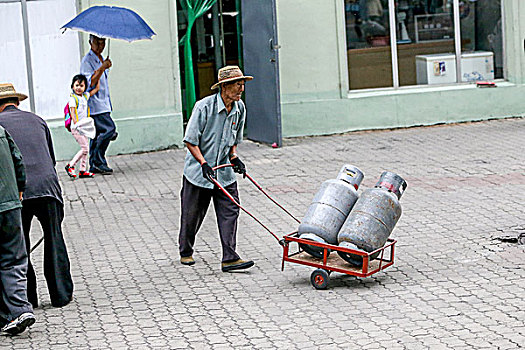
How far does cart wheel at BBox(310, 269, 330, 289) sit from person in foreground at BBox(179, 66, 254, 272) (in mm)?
864

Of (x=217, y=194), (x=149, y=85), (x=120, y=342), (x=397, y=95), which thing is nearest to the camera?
(x=120, y=342)

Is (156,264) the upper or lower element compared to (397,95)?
lower

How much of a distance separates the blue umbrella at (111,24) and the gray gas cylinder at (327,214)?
5064 mm

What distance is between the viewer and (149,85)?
14039 mm

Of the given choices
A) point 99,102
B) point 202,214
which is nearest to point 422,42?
point 99,102

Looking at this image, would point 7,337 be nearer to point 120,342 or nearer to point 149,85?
point 120,342

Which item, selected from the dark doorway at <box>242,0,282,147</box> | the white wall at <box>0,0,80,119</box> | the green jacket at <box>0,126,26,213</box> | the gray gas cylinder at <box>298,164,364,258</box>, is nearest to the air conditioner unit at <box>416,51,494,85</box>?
the dark doorway at <box>242,0,282,147</box>

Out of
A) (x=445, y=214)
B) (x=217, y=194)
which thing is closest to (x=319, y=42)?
(x=445, y=214)

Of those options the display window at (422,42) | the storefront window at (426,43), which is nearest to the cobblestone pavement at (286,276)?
the display window at (422,42)

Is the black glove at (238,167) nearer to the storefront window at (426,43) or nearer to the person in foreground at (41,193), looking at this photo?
the person in foreground at (41,193)

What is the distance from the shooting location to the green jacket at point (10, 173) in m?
6.62

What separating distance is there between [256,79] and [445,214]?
217 inches

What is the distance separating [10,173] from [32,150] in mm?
504

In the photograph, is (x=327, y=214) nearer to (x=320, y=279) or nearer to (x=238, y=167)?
(x=320, y=279)
